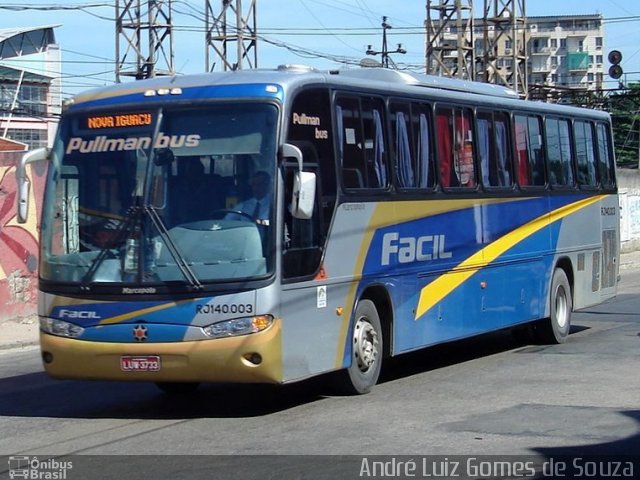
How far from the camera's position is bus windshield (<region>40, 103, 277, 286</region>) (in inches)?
392

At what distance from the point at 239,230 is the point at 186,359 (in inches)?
48.7

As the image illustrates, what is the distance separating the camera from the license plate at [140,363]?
33.0ft

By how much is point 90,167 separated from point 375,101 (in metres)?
3.28

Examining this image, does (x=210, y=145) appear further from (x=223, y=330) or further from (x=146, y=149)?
(x=223, y=330)

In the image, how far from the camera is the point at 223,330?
9883 millimetres

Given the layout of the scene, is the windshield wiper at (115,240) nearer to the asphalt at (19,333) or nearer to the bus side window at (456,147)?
the bus side window at (456,147)

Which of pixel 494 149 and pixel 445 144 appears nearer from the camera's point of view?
pixel 445 144

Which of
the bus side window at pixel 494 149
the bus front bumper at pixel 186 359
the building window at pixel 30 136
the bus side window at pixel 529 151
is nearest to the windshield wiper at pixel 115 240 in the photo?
the bus front bumper at pixel 186 359

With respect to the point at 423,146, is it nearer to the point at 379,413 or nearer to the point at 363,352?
the point at 363,352

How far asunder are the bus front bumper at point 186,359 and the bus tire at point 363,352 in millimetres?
1547

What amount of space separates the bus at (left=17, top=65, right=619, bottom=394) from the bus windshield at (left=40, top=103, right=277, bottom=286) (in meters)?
0.02

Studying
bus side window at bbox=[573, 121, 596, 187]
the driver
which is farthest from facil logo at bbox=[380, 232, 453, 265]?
bus side window at bbox=[573, 121, 596, 187]

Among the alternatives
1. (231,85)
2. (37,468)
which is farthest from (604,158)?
(37,468)

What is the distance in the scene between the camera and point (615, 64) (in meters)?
38.1
